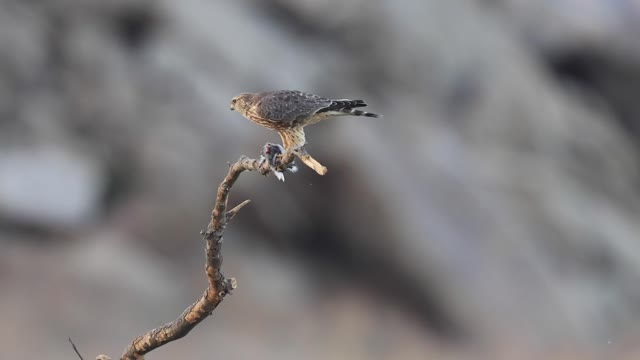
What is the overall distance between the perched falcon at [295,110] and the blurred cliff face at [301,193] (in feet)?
20.9

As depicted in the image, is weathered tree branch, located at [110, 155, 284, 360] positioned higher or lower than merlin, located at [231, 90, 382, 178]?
lower

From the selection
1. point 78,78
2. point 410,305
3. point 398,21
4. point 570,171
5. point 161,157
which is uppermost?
point 398,21

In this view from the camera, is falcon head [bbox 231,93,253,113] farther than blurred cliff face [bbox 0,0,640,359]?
No

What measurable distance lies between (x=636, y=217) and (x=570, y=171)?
1058mm

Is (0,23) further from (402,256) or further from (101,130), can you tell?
(402,256)

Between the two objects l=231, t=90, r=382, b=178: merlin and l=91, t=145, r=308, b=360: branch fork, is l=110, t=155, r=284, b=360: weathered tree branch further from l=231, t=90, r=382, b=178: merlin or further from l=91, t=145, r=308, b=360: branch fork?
l=231, t=90, r=382, b=178: merlin

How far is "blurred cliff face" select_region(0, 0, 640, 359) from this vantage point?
10.3 m

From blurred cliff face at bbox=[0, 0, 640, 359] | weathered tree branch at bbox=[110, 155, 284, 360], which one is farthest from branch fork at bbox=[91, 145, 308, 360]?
blurred cliff face at bbox=[0, 0, 640, 359]

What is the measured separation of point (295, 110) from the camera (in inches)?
146

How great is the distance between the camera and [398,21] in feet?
41.9

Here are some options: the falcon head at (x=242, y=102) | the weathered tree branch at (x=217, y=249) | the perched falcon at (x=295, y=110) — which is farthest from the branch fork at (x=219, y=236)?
the falcon head at (x=242, y=102)

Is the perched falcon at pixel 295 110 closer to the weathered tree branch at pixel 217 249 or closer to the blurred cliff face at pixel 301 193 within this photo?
the weathered tree branch at pixel 217 249

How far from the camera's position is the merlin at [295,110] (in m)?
3.67

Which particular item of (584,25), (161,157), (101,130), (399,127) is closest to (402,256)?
(399,127)
